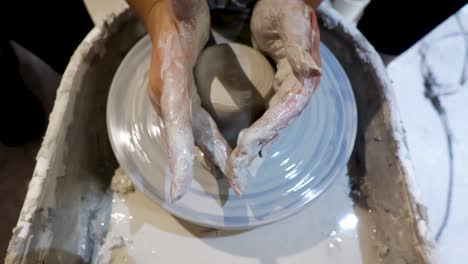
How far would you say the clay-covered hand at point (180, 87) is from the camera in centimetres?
71

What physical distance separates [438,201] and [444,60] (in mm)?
613

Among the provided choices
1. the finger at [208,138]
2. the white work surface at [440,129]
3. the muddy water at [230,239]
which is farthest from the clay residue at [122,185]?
the white work surface at [440,129]

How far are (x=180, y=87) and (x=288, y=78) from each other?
22 cm

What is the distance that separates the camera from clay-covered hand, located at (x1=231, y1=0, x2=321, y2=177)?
0.73 m

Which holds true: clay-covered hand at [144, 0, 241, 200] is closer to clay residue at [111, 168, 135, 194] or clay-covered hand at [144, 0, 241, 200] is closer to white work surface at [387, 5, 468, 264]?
clay residue at [111, 168, 135, 194]

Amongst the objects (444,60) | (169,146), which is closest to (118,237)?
(169,146)

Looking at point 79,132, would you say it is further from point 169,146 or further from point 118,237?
point 169,146

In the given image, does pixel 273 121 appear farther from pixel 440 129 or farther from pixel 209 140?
pixel 440 129

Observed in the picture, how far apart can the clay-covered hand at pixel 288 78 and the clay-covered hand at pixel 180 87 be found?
3.2 inches

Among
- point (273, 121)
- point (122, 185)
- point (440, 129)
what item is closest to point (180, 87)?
point (273, 121)

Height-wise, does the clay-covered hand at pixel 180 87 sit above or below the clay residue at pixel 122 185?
above

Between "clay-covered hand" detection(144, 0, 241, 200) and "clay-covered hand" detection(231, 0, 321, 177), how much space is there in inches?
3.2

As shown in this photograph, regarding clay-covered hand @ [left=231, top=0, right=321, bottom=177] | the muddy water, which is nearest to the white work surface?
the muddy water

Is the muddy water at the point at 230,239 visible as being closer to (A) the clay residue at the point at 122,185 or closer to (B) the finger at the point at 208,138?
(A) the clay residue at the point at 122,185
